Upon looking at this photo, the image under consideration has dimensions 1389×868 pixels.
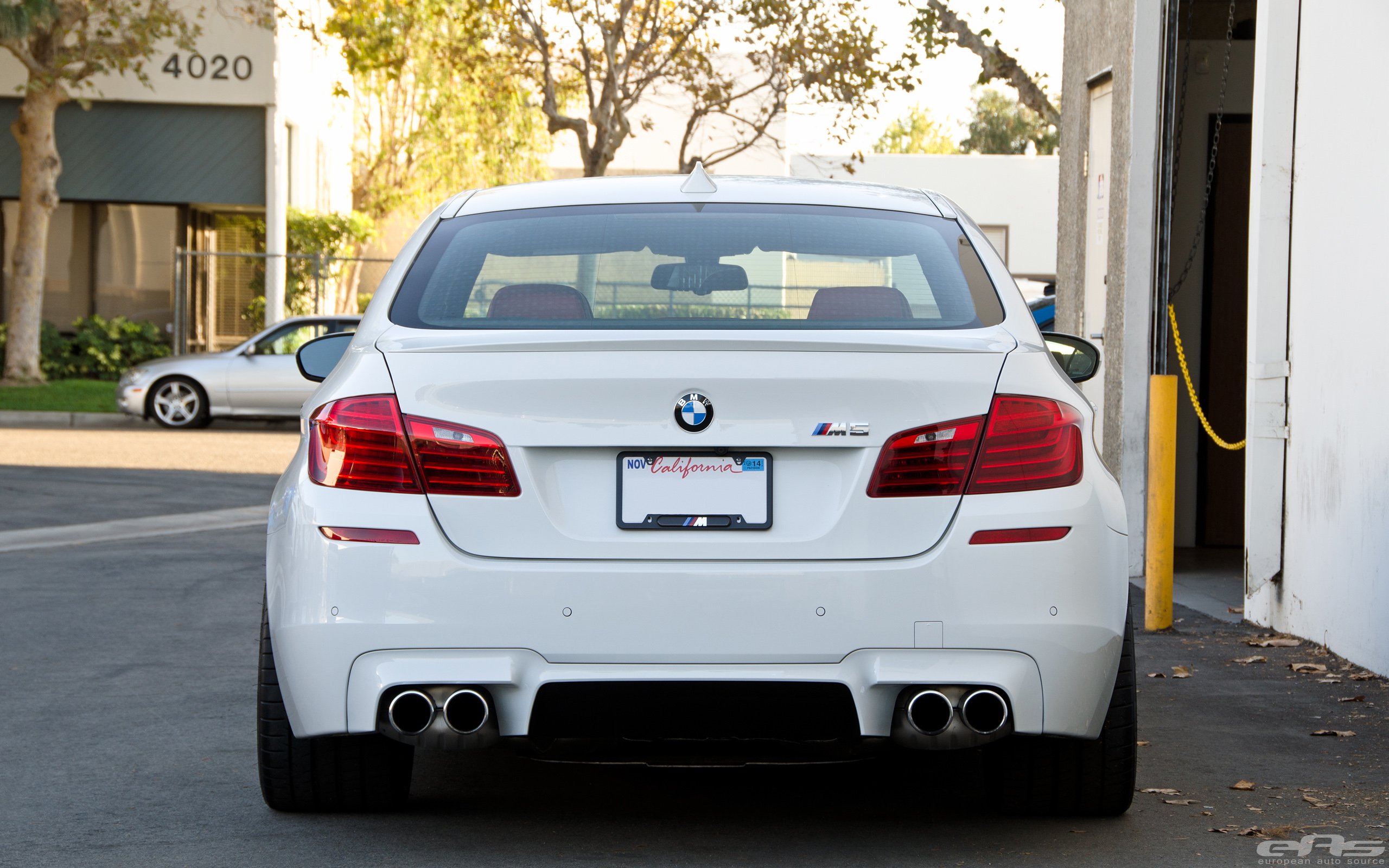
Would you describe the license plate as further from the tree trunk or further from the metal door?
the tree trunk

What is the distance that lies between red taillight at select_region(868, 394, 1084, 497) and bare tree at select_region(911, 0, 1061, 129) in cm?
1810

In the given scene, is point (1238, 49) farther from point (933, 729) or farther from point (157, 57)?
point (157, 57)

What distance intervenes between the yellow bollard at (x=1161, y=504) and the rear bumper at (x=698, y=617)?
4.14 m

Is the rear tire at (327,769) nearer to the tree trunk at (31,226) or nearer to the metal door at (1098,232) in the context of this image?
the metal door at (1098,232)

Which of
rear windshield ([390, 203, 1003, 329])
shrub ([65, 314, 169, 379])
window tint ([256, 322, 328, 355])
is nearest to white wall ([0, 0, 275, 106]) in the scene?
shrub ([65, 314, 169, 379])

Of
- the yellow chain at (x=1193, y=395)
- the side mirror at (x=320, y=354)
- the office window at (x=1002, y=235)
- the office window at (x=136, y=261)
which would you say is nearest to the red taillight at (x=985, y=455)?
the side mirror at (x=320, y=354)

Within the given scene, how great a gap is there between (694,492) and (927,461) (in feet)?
1.63

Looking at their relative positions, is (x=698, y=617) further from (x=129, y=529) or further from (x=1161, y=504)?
(x=129, y=529)

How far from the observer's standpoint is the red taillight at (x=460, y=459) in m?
3.68

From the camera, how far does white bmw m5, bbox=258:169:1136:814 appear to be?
363cm

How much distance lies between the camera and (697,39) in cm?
2909

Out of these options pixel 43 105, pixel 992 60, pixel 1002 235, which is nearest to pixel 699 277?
pixel 992 60

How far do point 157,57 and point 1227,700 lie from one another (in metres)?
26.6

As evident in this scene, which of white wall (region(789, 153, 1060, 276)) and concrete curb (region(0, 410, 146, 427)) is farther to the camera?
white wall (region(789, 153, 1060, 276))
